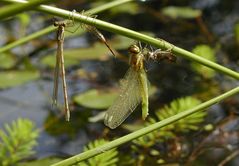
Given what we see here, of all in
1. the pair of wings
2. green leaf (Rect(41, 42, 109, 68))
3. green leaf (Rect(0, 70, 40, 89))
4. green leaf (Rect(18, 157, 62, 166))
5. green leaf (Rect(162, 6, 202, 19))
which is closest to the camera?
the pair of wings

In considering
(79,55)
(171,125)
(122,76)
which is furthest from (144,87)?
(79,55)

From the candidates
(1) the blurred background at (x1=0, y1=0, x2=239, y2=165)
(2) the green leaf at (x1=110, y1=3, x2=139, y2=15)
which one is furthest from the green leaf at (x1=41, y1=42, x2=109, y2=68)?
(2) the green leaf at (x1=110, y1=3, x2=139, y2=15)

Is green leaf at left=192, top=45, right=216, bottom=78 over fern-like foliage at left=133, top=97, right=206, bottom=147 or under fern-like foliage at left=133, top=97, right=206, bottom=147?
over

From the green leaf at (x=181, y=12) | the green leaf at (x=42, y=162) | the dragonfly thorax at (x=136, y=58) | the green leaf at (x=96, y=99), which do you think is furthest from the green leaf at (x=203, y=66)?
the dragonfly thorax at (x=136, y=58)

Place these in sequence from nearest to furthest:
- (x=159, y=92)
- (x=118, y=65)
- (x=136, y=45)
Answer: (x=136, y=45)
(x=159, y=92)
(x=118, y=65)

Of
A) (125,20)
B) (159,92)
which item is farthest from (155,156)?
(125,20)

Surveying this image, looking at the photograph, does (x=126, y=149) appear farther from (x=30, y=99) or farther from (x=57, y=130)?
(x=30, y=99)

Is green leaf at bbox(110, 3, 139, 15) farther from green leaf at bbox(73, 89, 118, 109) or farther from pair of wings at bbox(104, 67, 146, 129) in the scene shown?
pair of wings at bbox(104, 67, 146, 129)
